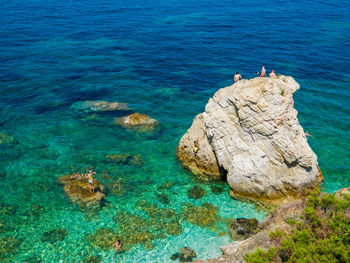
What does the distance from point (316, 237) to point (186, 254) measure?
350 inches

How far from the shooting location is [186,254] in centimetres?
2061

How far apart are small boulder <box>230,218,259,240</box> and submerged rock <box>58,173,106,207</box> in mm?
11172

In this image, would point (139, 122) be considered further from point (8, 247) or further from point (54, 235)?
point (8, 247)

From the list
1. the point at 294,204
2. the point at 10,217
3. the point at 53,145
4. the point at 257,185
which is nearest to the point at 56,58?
the point at 53,145

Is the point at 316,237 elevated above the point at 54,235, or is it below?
above

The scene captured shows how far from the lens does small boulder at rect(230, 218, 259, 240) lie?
21706mm

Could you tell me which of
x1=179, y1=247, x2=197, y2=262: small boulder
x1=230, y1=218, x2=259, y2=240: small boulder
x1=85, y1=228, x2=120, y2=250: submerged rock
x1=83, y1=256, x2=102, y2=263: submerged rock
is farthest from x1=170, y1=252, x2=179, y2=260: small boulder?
x1=83, y1=256, x2=102, y2=263: submerged rock

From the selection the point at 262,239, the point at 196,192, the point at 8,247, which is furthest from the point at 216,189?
the point at 8,247

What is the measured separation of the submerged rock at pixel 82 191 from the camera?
984 inches

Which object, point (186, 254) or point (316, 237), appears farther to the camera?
point (186, 254)

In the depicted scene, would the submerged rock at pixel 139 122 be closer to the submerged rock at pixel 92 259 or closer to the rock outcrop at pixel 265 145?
the rock outcrop at pixel 265 145

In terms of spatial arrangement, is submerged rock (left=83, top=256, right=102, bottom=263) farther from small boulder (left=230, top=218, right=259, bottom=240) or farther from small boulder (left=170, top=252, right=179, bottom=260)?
small boulder (left=230, top=218, right=259, bottom=240)

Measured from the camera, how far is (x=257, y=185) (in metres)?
25.0

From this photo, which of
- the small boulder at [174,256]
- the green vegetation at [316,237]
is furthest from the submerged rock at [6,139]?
the green vegetation at [316,237]
